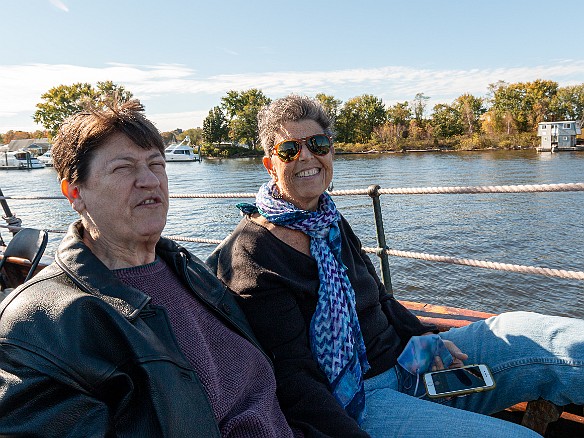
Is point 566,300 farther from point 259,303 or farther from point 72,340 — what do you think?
point 72,340

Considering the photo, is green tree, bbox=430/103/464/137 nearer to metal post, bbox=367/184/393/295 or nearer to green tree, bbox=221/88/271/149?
green tree, bbox=221/88/271/149

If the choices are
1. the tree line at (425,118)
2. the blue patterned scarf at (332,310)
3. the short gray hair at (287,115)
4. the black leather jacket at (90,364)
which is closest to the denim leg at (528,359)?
the blue patterned scarf at (332,310)

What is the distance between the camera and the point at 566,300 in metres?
8.48

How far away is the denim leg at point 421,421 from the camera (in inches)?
60.0

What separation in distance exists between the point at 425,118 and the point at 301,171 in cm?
7840

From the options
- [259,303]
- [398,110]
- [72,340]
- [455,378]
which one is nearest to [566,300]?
[455,378]

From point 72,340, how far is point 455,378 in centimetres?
138

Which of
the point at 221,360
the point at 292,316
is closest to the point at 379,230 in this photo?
the point at 292,316

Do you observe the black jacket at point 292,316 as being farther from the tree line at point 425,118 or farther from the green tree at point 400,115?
the green tree at point 400,115

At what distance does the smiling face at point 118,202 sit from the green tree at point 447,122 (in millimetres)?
70294

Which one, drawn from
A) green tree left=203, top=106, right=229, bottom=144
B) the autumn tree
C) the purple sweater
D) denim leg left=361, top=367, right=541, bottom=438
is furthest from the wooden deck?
green tree left=203, top=106, right=229, bottom=144

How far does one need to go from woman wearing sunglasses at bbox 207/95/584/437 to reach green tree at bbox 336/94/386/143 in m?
76.0

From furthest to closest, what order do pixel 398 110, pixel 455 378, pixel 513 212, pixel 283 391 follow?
pixel 398 110, pixel 513 212, pixel 455 378, pixel 283 391

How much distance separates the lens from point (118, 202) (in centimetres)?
146
